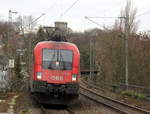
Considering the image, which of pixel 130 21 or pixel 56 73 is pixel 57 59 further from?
pixel 130 21

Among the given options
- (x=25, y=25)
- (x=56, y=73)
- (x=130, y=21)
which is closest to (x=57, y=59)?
(x=56, y=73)

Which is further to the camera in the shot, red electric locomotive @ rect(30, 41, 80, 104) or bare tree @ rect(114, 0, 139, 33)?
bare tree @ rect(114, 0, 139, 33)

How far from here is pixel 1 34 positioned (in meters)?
72.6

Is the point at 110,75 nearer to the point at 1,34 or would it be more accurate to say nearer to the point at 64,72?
the point at 64,72

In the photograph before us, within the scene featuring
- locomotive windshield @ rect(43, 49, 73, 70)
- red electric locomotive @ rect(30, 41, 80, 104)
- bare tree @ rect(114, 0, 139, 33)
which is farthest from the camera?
bare tree @ rect(114, 0, 139, 33)

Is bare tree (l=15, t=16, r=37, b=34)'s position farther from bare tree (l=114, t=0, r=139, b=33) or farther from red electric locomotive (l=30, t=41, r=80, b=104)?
red electric locomotive (l=30, t=41, r=80, b=104)

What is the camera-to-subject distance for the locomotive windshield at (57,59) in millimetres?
14781

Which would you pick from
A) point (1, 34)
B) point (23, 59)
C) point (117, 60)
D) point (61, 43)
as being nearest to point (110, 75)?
point (117, 60)

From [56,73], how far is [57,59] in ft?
2.59

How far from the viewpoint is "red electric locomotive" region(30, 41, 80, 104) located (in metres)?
14.2

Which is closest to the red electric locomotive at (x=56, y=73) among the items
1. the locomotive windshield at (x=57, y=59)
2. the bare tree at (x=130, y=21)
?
the locomotive windshield at (x=57, y=59)

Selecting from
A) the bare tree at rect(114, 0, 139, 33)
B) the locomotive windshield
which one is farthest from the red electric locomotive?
the bare tree at rect(114, 0, 139, 33)

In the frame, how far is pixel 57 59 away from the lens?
15000mm

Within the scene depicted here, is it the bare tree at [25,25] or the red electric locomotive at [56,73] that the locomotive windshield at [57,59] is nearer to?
the red electric locomotive at [56,73]
